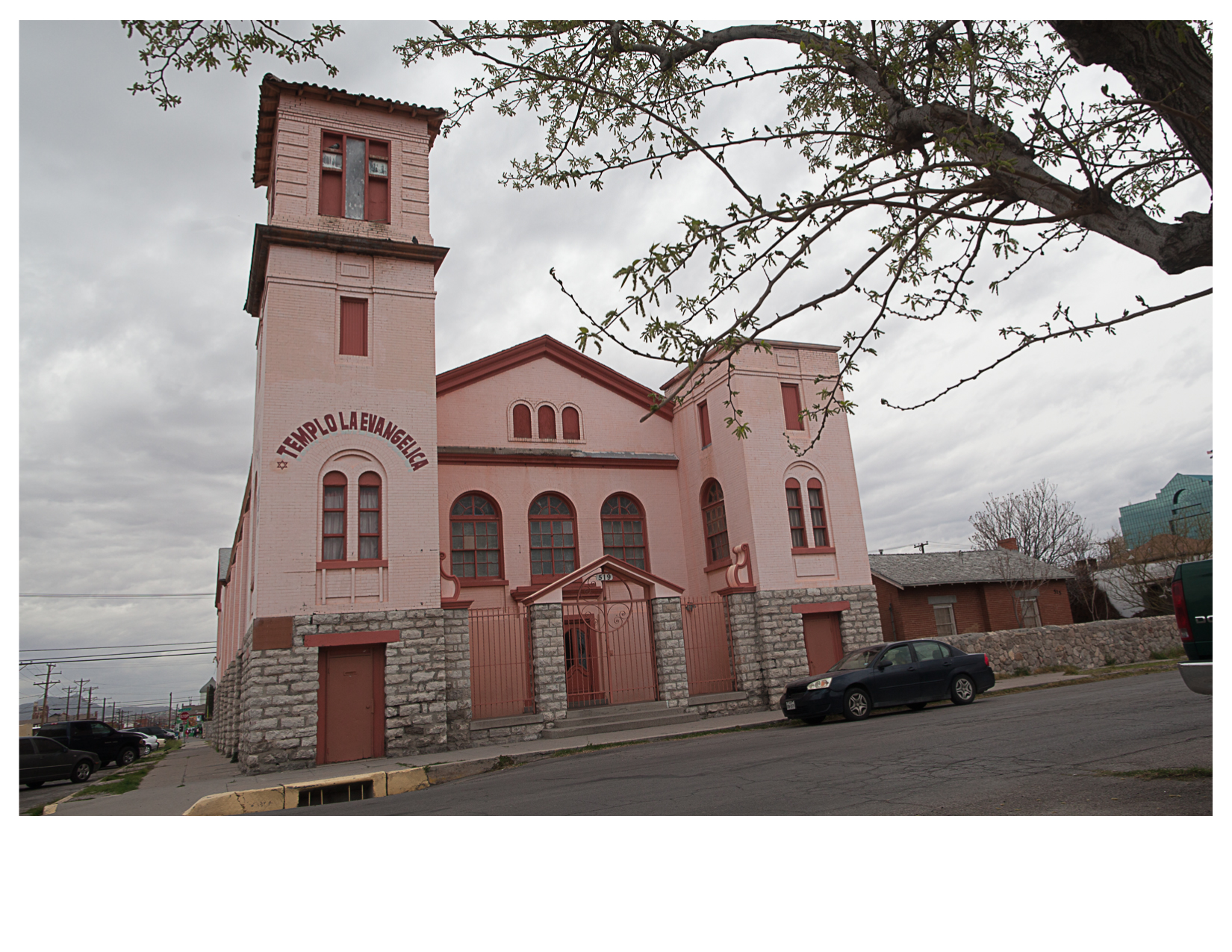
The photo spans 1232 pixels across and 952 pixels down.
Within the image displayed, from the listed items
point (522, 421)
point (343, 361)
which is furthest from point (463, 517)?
point (343, 361)

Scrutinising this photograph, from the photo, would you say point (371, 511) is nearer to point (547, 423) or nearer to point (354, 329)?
point (354, 329)

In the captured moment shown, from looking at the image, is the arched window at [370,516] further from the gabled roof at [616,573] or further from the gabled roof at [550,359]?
the gabled roof at [550,359]

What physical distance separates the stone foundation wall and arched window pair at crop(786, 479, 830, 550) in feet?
16.4

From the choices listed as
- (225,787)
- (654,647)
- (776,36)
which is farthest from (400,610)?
(776,36)

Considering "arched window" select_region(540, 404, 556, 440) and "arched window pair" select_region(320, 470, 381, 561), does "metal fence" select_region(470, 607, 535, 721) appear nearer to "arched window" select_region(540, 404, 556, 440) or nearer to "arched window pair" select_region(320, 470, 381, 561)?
"arched window pair" select_region(320, 470, 381, 561)

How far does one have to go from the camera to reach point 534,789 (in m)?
9.12

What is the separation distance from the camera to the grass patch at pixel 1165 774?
239 inches

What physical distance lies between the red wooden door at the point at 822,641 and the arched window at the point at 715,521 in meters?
2.77

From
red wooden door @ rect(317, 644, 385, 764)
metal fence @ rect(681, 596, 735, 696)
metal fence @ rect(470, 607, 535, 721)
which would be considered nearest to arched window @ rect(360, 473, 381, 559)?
red wooden door @ rect(317, 644, 385, 764)

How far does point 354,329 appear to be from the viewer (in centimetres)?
1616

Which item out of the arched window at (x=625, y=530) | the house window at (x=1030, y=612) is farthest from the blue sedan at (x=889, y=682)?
the house window at (x=1030, y=612)

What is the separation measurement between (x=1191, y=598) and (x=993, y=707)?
8155 mm

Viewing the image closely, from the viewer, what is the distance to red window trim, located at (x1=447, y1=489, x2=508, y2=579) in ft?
61.6

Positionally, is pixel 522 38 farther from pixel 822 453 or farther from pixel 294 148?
pixel 822 453
